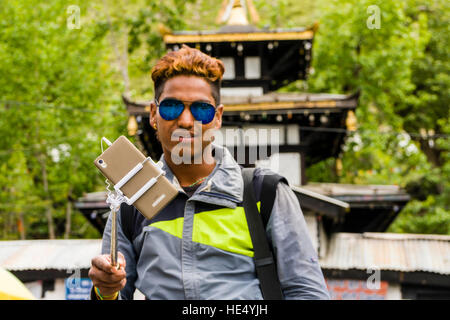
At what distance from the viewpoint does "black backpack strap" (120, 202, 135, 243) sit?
2.27 m

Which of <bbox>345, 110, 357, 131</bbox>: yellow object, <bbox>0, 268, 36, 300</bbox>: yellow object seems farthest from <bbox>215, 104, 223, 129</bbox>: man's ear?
<bbox>345, 110, 357, 131</bbox>: yellow object

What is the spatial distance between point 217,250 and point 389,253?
11200 millimetres

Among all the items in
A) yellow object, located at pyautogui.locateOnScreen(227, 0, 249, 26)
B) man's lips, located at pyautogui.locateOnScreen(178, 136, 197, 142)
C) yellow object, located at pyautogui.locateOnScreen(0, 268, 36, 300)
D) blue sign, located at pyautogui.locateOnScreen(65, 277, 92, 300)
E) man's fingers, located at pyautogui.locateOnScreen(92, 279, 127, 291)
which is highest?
yellow object, located at pyautogui.locateOnScreen(227, 0, 249, 26)

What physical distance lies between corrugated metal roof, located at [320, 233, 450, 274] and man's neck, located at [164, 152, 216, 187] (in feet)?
33.4

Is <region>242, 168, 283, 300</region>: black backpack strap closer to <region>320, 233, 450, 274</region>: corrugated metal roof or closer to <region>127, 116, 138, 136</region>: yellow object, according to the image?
<region>127, 116, 138, 136</region>: yellow object

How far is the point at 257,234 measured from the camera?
2102 millimetres

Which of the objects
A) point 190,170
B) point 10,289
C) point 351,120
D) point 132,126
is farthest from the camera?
point 351,120

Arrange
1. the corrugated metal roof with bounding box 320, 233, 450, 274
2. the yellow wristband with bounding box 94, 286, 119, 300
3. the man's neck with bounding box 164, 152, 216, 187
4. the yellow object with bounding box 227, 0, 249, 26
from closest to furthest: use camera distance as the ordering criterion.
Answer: the yellow wristband with bounding box 94, 286, 119, 300 < the man's neck with bounding box 164, 152, 216, 187 < the corrugated metal roof with bounding box 320, 233, 450, 274 < the yellow object with bounding box 227, 0, 249, 26

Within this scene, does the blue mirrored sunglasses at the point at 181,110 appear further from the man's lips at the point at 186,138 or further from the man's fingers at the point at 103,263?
the man's fingers at the point at 103,263

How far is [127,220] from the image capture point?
2266mm

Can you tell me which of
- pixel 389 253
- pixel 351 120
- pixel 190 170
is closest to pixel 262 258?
pixel 190 170

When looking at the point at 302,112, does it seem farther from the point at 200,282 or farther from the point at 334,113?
the point at 200,282

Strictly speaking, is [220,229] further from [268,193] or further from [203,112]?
[203,112]
